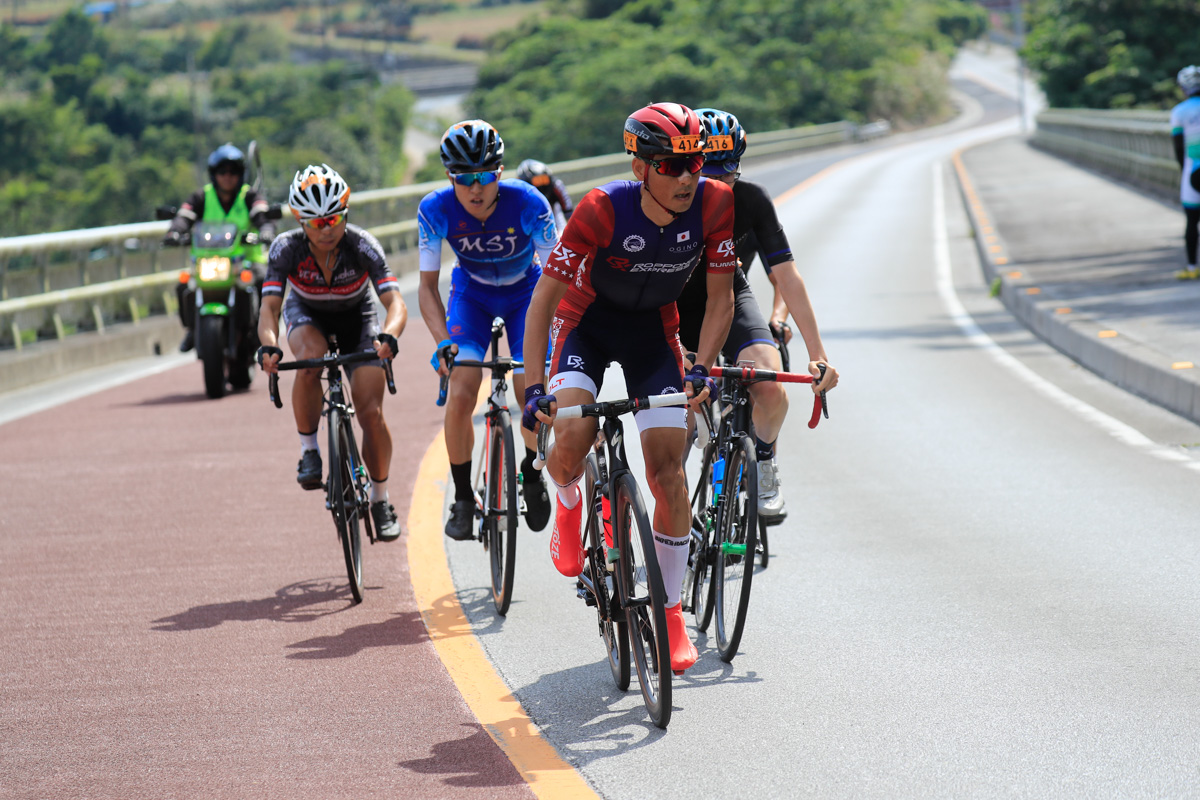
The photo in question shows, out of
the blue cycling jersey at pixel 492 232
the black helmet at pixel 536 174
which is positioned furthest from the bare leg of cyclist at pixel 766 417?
the black helmet at pixel 536 174

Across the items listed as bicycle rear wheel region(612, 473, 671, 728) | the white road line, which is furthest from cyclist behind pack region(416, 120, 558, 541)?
the white road line

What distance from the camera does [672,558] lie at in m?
5.32

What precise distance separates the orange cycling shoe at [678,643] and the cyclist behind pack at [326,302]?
2.48 m

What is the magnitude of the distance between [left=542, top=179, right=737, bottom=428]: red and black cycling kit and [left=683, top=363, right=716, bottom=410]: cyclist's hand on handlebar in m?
0.15

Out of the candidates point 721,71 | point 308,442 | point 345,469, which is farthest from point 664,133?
point 721,71

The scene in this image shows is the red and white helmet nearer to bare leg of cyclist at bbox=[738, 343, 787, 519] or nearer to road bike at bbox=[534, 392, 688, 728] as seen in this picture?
road bike at bbox=[534, 392, 688, 728]

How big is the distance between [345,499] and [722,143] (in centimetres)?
237

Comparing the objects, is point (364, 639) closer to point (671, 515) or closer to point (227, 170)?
point (671, 515)

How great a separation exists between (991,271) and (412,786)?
53.9ft

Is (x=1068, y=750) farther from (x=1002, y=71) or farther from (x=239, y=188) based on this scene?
(x=1002, y=71)

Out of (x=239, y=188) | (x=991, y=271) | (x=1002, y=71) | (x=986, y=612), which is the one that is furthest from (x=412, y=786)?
(x=1002, y=71)

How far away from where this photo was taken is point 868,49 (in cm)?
10106

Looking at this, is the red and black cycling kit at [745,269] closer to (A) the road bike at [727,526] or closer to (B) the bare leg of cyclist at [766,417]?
(B) the bare leg of cyclist at [766,417]

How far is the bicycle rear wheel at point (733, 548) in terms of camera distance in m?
5.55
